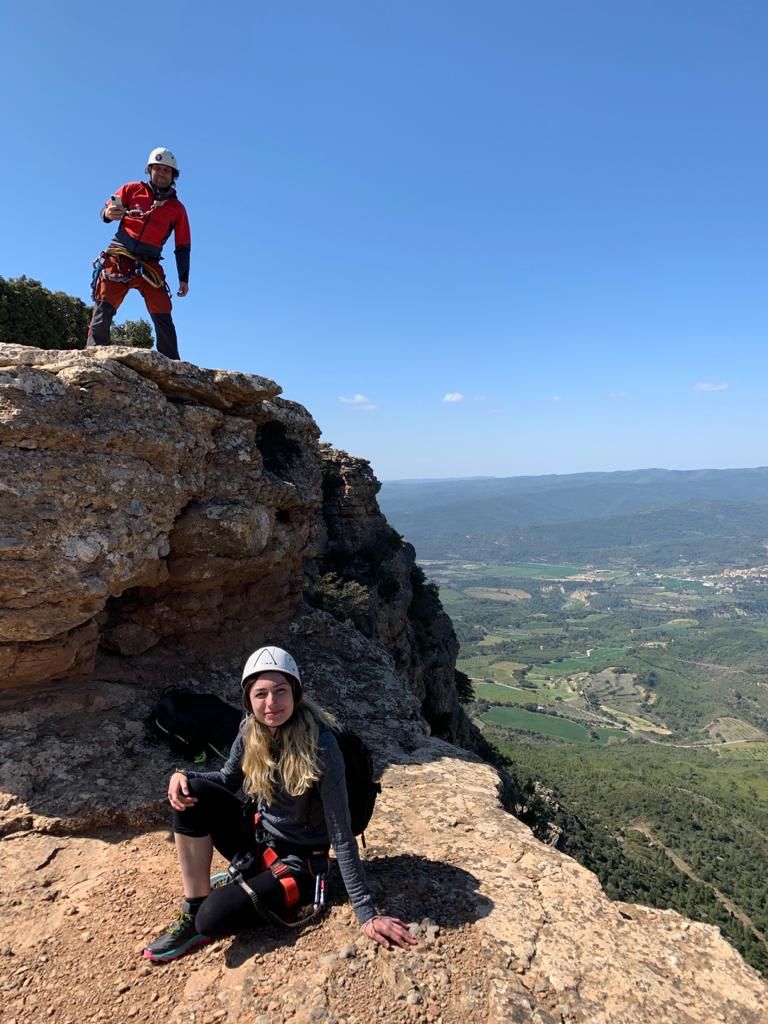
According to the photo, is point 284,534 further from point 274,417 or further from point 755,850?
point 755,850

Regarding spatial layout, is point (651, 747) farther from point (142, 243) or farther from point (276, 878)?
point (142, 243)

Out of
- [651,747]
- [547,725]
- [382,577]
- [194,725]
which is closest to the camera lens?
[194,725]

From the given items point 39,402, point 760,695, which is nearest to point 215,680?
point 39,402

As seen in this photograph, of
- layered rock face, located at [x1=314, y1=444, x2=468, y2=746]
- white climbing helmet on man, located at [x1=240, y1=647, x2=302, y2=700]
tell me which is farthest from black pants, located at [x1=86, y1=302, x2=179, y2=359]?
layered rock face, located at [x1=314, y1=444, x2=468, y2=746]

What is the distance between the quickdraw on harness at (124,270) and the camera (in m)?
9.06

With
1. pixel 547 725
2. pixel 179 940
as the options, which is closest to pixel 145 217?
pixel 179 940

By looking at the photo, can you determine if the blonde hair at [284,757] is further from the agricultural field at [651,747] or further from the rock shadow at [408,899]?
the agricultural field at [651,747]

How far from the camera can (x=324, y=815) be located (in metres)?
4.66

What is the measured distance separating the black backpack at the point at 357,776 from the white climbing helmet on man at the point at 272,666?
2.21ft

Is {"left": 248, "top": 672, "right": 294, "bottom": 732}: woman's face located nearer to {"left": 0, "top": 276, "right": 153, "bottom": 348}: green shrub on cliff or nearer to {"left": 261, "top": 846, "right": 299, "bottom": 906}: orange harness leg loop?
{"left": 261, "top": 846, "right": 299, "bottom": 906}: orange harness leg loop

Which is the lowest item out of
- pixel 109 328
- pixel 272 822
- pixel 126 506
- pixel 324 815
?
pixel 272 822

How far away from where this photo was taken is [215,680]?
33.0ft

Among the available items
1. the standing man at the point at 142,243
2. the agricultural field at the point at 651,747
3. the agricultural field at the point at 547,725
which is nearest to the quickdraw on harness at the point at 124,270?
the standing man at the point at 142,243

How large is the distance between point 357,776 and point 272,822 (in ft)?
2.72
